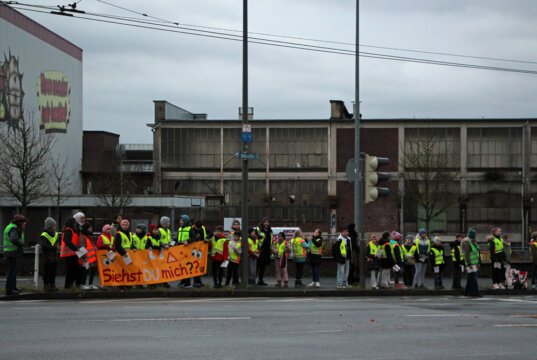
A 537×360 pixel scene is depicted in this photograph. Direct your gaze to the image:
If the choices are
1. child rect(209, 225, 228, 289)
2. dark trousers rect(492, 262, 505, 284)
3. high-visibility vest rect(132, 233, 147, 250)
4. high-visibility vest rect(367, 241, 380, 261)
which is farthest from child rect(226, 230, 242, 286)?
dark trousers rect(492, 262, 505, 284)

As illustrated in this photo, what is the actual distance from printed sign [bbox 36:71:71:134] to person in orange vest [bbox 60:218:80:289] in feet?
147

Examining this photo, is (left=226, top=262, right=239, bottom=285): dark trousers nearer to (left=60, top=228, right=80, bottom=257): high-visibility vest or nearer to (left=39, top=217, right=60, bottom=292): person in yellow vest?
(left=60, top=228, right=80, bottom=257): high-visibility vest

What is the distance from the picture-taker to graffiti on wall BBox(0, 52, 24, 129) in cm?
5547

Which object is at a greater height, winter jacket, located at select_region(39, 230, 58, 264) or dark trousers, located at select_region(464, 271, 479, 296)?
winter jacket, located at select_region(39, 230, 58, 264)

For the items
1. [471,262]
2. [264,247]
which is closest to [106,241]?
[264,247]

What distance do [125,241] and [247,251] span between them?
321 centimetres

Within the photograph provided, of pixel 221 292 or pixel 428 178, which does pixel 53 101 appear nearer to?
pixel 428 178

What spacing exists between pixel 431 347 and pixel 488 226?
51434mm

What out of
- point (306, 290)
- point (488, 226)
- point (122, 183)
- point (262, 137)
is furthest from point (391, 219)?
point (306, 290)

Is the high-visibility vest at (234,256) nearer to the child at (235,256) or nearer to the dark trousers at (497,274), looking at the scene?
the child at (235,256)

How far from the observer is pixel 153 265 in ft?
68.7

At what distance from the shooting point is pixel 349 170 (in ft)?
83.8

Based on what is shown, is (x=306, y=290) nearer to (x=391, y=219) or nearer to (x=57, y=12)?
(x=57, y=12)

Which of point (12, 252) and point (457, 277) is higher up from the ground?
point (12, 252)
